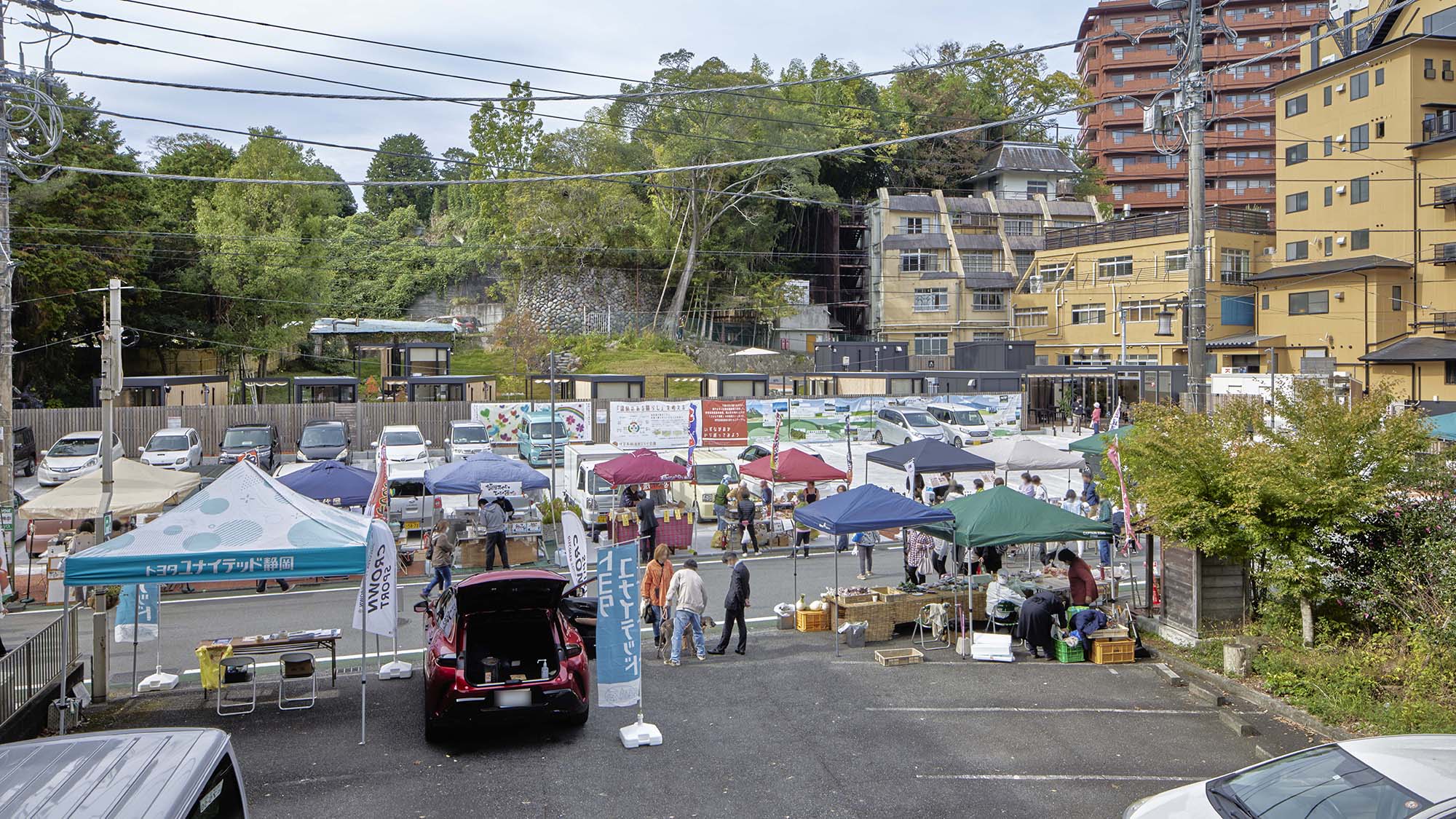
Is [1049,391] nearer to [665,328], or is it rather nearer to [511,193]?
[665,328]

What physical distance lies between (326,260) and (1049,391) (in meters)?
44.4

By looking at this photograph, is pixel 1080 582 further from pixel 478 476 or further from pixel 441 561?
pixel 478 476

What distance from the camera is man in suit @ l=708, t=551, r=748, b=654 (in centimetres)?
1250

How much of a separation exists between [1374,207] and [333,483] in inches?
1897

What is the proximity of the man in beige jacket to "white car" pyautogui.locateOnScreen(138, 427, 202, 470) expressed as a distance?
24391 millimetres

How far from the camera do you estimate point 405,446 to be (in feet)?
95.9

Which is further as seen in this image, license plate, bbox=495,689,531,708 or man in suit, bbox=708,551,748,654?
man in suit, bbox=708,551,748,654

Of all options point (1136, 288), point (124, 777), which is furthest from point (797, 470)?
point (1136, 288)

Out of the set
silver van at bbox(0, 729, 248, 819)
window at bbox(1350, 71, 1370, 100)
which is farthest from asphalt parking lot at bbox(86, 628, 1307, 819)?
window at bbox(1350, 71, 1370, 100)

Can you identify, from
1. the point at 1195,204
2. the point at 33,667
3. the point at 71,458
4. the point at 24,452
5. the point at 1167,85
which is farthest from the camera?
the point at 1167,85

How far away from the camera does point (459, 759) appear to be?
29.2 feet

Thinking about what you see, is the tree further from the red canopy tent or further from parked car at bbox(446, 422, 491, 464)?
the red canopy tent

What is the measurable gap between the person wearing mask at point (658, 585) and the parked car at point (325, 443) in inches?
845

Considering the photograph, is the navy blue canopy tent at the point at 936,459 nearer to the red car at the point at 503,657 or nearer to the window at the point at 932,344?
the red car at the point at 503,657
